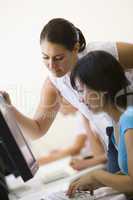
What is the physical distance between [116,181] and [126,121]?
0.64 ft

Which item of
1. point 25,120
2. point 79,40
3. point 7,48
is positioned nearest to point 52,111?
point 25,120

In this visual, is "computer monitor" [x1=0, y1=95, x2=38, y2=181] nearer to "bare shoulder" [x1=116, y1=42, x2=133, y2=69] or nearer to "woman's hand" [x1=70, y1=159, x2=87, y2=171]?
"woman's hand" [x1=70, y1=159, x2=87, y2=171]

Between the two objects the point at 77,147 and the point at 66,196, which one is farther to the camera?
the point at 77,147

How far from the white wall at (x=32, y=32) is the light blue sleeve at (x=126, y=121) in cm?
143

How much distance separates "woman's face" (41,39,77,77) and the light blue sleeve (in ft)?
1.51

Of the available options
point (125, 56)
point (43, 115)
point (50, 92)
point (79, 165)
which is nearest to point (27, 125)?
A: point (43, 115)

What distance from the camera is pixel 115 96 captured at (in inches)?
48.3

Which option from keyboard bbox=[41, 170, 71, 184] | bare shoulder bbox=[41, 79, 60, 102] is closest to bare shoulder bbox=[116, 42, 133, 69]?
bare shoulder bbox=[41, 79, 60, 102]

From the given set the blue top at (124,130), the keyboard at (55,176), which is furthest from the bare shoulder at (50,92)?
the blue top at (124,130)

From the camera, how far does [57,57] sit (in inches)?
61.3

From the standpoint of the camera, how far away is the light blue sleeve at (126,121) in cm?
114

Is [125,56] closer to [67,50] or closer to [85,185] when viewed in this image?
[67,50]

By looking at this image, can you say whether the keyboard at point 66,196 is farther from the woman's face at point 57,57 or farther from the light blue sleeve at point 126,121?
the woman's face at point 57,57

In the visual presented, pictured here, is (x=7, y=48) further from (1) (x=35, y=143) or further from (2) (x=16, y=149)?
(2) (x=16, y=149)
